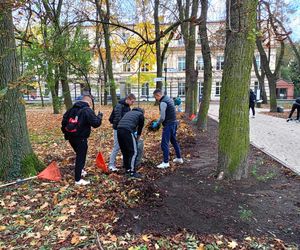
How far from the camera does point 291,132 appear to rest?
43.6 ft

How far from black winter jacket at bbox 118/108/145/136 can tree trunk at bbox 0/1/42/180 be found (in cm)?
199

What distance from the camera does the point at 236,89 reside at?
596cm

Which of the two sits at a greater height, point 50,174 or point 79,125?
point 79,125

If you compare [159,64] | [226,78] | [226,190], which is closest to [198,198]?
[226,190]

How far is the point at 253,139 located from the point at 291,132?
288 centimetres

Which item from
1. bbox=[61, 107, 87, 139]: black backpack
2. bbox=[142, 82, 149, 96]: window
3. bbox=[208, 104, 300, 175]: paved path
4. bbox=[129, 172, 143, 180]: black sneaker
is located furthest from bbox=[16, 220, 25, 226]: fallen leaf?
bbox=[142, 82, 149, 96]: window

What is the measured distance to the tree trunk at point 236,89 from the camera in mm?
5809

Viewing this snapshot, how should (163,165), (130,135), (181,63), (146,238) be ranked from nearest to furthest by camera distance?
(146,238) < (130,135) < (163,165) < (181,63)

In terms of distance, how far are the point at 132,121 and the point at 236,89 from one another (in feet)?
7.08

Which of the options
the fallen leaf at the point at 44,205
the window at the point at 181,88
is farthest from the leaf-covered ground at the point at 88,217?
the window at the point at 181,88

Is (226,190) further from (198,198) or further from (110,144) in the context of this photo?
(110,144)

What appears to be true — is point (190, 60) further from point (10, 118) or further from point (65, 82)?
point (10, 118)

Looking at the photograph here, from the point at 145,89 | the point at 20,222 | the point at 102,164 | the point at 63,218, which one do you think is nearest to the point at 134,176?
the point at 102,164

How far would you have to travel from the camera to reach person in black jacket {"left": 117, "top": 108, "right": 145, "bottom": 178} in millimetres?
6461
